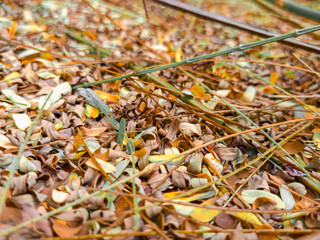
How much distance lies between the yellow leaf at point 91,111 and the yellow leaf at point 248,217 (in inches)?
14.2

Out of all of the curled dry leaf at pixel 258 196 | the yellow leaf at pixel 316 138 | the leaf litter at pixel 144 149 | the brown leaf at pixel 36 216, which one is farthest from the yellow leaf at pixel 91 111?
the yellow leaf at pixel 316 138

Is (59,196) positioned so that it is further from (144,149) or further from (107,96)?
(107,96)

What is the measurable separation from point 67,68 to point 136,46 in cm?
31

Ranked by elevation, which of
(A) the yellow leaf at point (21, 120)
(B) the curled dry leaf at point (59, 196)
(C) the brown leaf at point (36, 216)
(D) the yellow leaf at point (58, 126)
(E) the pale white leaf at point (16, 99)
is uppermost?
(E) the pale white leaf at point (16, 99)

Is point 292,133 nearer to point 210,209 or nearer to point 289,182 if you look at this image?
point 289,182

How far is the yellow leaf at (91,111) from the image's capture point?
2.03ft

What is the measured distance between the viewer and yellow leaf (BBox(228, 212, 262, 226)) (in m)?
0.45

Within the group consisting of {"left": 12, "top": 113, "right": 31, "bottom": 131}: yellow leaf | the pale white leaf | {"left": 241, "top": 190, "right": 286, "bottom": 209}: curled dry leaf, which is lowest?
{"left": 241, "top": 190, "right": 286, "bottom": 209}: curled dry leaf

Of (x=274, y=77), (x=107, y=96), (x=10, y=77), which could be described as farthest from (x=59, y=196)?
(x=274, y=77)

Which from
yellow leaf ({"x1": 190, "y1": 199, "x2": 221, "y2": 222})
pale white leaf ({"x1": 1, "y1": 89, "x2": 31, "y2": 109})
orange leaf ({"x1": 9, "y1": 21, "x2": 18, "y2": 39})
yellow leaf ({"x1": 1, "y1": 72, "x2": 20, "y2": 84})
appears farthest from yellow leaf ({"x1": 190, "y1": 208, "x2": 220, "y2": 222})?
orange leaf ({"x1": 9, "y1": 21, "x2": 18, "y2": 39})

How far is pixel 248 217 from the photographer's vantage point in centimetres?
46

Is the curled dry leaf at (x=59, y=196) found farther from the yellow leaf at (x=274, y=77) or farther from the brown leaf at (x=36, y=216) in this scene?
the yellow leaf at (x=274, y=77)

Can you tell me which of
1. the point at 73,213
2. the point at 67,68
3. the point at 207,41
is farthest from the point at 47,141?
the point at 207,41

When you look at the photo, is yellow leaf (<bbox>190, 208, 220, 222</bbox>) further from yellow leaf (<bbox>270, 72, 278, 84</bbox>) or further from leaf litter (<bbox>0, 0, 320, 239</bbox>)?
yellow leaf (<bbox>270, 72, 278, 84</bbox>)
